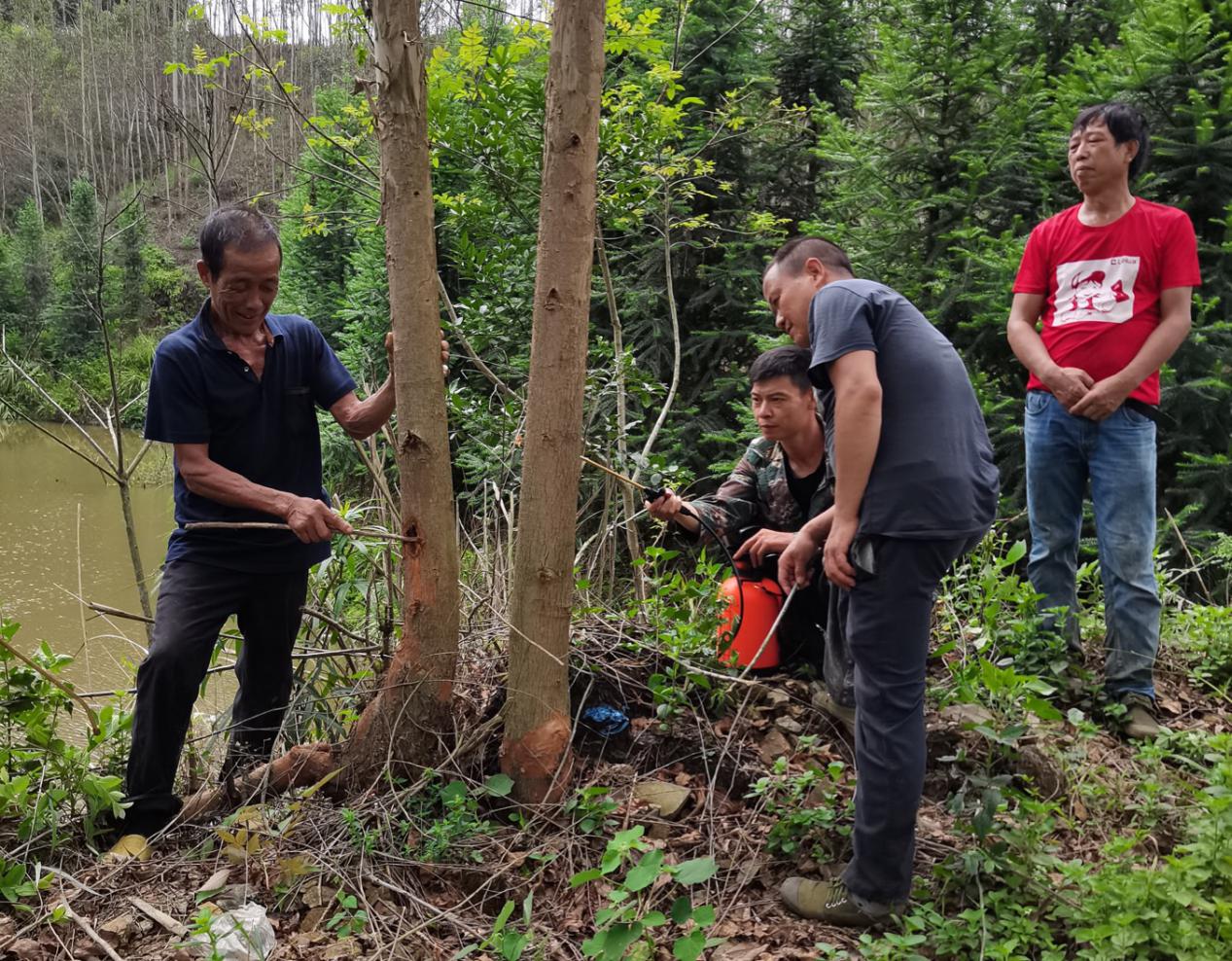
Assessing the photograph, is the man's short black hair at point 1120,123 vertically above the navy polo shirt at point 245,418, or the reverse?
the man's short black hair at point 1120,123

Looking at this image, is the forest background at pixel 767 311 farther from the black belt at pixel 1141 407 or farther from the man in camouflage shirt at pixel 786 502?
the black belt at pixel 1141 407

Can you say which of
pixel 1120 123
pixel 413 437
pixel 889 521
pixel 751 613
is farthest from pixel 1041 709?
pixel 1120 123

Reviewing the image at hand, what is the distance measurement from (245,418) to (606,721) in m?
1.48

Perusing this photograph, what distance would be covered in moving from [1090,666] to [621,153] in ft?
10.9

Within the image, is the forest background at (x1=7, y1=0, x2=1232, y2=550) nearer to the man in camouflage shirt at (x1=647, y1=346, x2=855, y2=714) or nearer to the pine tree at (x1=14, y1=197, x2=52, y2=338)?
the man in camouflage shirt at (x1=647, y1=346, x2=855, y2=714)

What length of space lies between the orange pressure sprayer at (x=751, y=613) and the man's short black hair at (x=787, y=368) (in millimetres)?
652

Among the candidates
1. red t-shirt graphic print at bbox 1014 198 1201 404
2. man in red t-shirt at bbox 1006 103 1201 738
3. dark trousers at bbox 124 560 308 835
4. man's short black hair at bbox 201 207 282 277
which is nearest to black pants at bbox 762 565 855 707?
man in red t-shirt at bbox 1006 103 1201 738

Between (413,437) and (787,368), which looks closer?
(413,437)

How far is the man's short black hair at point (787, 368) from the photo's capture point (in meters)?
3.03

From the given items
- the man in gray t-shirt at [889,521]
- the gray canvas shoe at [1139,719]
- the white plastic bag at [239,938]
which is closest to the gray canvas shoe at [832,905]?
the man in gray t-shirt at [889,521]

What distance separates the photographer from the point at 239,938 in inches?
79.7

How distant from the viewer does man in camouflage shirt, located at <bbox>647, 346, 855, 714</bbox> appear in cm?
296

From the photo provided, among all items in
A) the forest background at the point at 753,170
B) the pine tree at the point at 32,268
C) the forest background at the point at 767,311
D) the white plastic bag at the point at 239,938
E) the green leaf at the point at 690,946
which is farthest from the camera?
the pine tree at the point at 32,268

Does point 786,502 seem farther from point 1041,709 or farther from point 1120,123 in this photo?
point 1120,123
